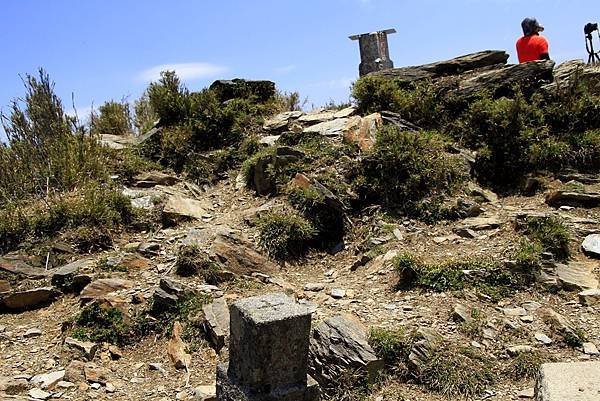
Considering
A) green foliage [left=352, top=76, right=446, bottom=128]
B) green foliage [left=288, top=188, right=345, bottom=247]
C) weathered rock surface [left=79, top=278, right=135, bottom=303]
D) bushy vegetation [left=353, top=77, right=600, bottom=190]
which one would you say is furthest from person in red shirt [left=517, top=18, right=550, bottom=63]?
weathered rock surface [left=79, top=278, right=135, bottom=303]

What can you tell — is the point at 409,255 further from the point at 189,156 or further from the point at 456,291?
the point at 189,156

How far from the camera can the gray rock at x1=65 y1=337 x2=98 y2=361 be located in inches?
175

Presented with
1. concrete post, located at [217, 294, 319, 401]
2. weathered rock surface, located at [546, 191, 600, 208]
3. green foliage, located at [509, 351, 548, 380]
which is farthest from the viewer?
weathered rock surface, located at [546, 191, 600, 208]

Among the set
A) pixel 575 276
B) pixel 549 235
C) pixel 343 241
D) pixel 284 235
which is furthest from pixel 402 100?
pixel 575 276

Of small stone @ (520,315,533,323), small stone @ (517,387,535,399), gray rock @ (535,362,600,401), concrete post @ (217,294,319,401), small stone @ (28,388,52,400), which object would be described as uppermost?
concrete post @ (217,294,319,401)

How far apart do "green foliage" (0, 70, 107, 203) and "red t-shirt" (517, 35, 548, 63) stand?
7552 mm

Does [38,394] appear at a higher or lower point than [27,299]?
lower

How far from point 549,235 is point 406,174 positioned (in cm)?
207

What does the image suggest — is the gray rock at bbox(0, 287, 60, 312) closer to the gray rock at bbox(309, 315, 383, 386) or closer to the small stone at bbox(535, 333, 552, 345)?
the gray rock at bbox(309, 315, 383, 386)

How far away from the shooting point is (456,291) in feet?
16.2

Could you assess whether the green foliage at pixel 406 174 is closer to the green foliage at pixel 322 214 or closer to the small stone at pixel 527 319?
the green foliage at pixel 322 214

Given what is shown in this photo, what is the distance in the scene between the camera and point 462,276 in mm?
5078

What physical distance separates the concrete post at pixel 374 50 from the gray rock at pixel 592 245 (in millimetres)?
8102

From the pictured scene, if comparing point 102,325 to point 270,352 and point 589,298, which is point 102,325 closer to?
point 270,352
